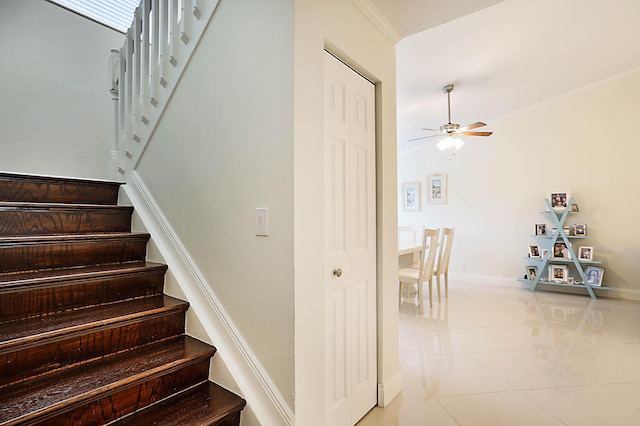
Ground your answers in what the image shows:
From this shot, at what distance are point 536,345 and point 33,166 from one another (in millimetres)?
4784

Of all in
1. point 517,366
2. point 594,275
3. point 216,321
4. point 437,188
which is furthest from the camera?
point 437,188

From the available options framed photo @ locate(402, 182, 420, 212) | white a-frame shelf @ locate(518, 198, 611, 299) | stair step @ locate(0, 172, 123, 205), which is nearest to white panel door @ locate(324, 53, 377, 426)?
stair step @ locate(0, 172, 123, 205)

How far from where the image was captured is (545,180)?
487 cm

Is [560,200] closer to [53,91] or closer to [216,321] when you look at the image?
[216,321]

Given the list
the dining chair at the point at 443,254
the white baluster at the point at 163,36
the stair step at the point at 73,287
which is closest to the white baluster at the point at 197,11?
the white baluster at the point at 163,36

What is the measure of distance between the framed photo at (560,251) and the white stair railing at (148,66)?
5.42 m

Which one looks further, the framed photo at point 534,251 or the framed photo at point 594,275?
the framed photo at point 534,251

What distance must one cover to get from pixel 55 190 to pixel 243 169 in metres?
1.39

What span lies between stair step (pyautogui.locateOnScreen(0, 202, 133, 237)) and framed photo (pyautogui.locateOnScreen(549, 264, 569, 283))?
18.2 feet

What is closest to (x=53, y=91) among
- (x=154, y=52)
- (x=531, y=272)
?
(x=154, y=52)

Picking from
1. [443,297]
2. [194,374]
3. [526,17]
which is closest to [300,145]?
[194,374]

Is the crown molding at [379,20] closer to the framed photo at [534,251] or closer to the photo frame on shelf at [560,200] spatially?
the photo frame on shelf at [560,200]

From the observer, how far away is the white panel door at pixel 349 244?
1508 millimetres

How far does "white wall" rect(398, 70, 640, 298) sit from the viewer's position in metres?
4.30
